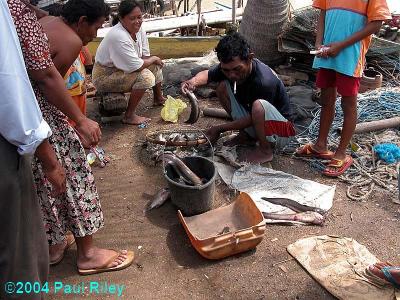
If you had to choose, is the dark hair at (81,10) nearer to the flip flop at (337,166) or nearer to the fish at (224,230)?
the fish at (224,230)

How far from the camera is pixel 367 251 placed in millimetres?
3264

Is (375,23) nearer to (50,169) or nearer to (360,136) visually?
(360,136)

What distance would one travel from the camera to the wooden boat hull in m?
7.61

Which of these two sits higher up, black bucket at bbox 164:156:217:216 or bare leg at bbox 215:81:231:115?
bare leg at bbox 215:81:231:115

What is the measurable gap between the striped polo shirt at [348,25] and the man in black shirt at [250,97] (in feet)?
1.91

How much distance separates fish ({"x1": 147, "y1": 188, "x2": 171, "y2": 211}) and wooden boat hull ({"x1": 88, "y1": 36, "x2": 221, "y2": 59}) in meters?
4.21

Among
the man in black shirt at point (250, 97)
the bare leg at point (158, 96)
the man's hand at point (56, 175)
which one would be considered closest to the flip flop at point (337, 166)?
the man in black shirt at point (250, 97)

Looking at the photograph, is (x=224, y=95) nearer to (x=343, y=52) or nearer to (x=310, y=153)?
(x=310, y=153)

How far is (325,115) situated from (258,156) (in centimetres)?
83

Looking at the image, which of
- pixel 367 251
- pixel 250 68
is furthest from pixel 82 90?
pixel 367 251

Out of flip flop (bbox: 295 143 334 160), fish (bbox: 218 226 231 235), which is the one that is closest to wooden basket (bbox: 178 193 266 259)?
fish (bbox: 218 226 231 235)

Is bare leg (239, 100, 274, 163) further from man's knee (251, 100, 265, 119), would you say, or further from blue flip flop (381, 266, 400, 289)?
blue flip flop (381, 266, 400, 289)

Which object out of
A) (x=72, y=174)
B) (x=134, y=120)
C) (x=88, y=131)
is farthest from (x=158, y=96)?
(x=88, y=131)

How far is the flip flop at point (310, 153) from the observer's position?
454cm
